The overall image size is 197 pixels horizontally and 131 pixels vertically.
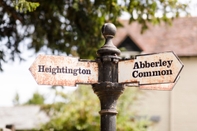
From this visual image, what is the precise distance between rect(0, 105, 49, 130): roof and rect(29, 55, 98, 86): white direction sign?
23.3m

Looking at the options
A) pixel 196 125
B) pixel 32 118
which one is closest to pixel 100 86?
pixel 196 125

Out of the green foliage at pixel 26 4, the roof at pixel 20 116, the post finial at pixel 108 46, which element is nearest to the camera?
the post finial at pixel 108 46

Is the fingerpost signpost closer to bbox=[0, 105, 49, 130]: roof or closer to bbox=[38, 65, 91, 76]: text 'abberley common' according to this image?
bbox=[38, 65, 91, 76]: text 'abberley common'

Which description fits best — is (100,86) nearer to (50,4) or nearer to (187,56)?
(50,4)

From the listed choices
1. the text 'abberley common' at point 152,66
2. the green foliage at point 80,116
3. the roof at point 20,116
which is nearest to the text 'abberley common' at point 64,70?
the text 'abberley common' at point 152,66

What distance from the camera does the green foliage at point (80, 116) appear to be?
17.9 metres

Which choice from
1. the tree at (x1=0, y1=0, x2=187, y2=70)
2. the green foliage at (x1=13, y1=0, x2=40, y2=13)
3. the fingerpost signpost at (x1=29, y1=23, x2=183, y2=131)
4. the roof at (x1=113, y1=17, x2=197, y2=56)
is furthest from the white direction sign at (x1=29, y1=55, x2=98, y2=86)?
the roof at (x1=113, y1=17, x2=197, y2=56)

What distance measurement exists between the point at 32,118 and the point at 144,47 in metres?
8.39

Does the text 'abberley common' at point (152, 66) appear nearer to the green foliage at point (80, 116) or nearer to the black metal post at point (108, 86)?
the black metal post at point (108, 86)

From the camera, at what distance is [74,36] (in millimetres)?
10461

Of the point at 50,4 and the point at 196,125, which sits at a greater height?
the point at 50,4

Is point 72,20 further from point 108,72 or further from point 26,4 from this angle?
point 108,72

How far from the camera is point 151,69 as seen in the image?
4.53 metres

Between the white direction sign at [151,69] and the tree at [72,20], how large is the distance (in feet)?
17.2
